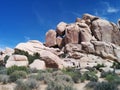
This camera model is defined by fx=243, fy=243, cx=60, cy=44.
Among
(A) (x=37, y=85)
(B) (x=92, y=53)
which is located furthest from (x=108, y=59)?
(A) (x=37, y=85)

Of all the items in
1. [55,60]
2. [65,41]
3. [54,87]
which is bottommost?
[54,87]

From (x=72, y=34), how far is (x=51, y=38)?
23.1 feet

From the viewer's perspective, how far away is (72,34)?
2537 inches

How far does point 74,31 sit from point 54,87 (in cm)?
4749

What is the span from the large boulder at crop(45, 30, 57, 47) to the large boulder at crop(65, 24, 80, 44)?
4.59 meters

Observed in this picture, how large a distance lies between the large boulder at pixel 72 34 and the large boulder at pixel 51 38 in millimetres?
4591

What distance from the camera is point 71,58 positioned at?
2201 inches

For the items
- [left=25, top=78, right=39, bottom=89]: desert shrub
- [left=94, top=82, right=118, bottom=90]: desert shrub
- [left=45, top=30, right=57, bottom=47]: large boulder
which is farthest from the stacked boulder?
[left=25, top=78, right=39, bottom=89]: desert shrub

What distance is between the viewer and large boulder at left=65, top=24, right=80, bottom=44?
6375 cm

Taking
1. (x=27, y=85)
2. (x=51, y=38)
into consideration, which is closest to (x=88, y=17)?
(x=51, y=38)

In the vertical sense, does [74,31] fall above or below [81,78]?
above

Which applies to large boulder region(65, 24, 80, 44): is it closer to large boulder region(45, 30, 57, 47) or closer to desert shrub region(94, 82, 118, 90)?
large boulder region(45, 30, 57, 47)

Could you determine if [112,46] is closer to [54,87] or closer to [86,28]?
[86,28]

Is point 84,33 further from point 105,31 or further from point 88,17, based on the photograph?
point 88,17
